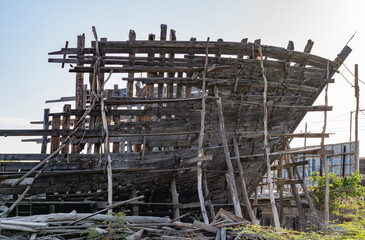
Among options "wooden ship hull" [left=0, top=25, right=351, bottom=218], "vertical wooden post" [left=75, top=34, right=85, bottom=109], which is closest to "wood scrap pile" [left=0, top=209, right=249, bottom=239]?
"wooden ship hull" [left=0, top=25, right=351, bottom=218]

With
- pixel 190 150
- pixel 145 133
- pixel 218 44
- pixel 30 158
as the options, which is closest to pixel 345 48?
pixel 218 44

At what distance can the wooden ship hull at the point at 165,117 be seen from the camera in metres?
9.04

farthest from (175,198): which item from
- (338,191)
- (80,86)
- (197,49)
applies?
(338,191)

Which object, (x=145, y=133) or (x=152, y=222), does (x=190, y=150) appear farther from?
(x=152, y=222)

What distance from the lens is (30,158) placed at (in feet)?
28.2

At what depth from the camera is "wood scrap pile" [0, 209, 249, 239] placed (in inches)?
265

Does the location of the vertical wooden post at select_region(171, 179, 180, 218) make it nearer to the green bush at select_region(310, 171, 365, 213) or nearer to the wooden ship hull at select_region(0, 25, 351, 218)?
the wooden ship hull at select_region(0, 25, 351, 218)

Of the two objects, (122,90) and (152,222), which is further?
(122,90)

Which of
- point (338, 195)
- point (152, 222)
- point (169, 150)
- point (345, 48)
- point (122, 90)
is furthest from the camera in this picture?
point (122, 90)

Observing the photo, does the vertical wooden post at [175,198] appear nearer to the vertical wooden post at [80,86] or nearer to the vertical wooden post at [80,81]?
the vertical wooden post at [80,86]

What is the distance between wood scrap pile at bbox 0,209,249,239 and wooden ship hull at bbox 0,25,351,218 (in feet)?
4.64

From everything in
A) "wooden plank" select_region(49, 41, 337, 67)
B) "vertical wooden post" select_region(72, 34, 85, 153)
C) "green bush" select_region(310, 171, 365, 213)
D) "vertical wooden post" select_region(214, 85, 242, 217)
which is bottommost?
"green bush" select_region(310, 171, 365, 213)

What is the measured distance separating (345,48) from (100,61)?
745 centimetres

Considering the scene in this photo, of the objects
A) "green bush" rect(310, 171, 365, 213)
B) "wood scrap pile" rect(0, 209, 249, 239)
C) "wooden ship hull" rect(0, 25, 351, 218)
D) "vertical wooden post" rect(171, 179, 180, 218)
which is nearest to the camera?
"wood scrap pile" rect(0, 209, 249, 239)
